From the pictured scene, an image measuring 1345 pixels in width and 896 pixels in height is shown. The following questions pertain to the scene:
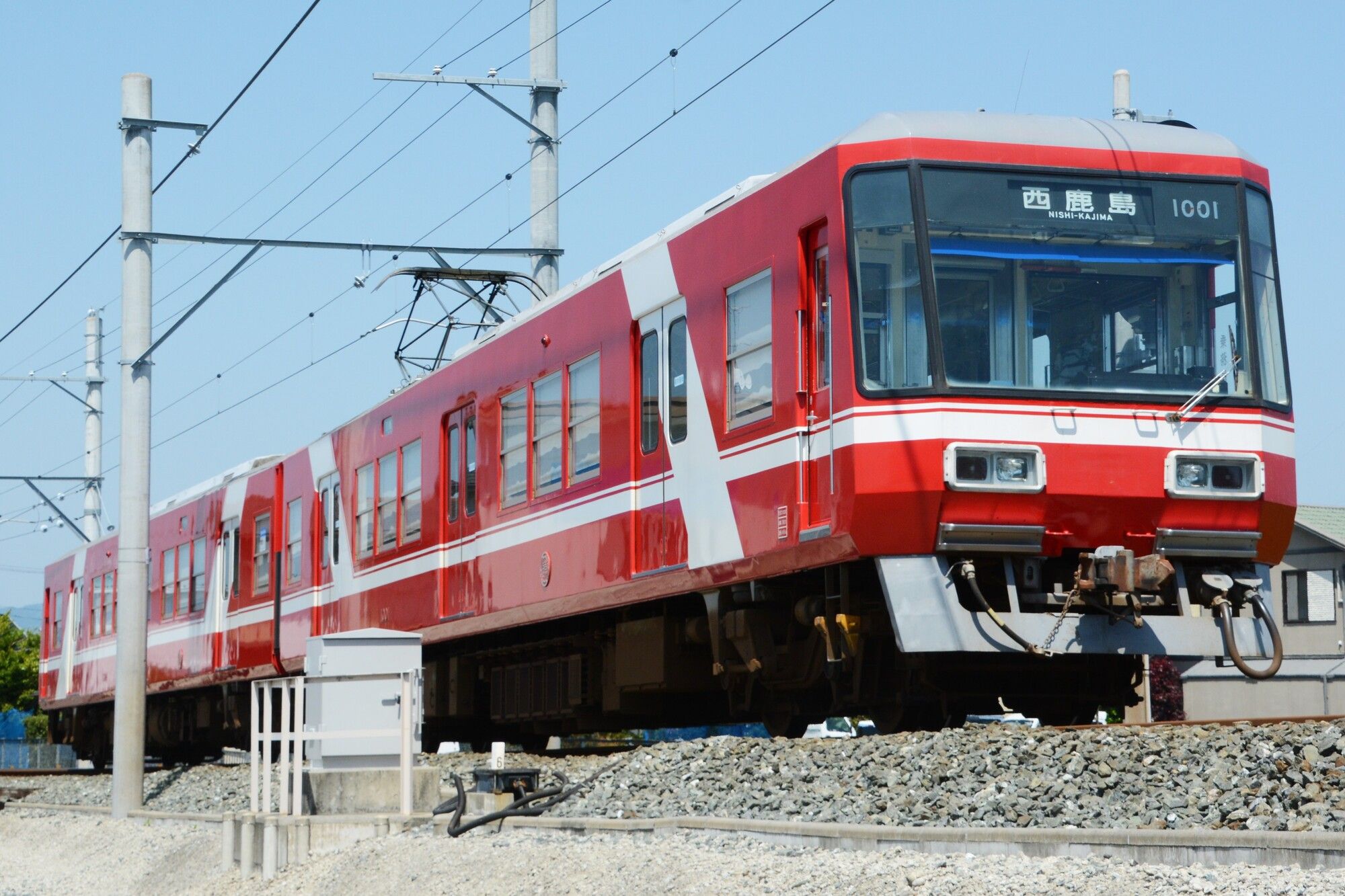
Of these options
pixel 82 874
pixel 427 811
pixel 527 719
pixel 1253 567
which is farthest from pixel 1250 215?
pixel 82 874

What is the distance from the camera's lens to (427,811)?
11.2 meters

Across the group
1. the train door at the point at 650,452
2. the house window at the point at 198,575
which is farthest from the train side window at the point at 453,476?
the house window at the point at 198,575

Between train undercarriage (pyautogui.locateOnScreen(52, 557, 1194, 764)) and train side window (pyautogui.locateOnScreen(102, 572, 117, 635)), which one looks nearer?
train undercarriage (pyautogui.locateOnScreen(52, 557, 1194, 764))

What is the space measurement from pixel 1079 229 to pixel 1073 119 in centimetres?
81

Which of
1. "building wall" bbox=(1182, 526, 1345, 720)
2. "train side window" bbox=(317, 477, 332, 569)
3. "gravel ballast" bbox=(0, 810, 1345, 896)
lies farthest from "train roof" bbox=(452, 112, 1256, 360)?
"building wall" bbox=(1182, 526, 1345, 720)

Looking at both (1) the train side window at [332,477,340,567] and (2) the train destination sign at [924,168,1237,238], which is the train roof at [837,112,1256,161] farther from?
(1) the train side window at [332,477,340,567]

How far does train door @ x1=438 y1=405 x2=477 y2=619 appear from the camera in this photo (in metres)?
15.6

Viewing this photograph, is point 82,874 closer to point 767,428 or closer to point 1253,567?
point 767,428

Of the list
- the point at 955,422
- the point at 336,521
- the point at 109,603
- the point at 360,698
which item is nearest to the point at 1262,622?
the point at 955,422

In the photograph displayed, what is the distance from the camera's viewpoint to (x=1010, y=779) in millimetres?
8047

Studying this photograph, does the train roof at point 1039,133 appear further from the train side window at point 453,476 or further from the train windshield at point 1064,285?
the train side window at point 453,476

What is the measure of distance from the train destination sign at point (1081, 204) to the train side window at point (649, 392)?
2756 mm

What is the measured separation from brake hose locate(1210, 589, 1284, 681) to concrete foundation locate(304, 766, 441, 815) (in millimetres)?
4644

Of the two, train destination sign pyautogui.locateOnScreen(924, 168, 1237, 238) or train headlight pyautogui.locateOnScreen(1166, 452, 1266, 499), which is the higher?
train destination sign pyautogui.locateOnScreen(924, 168, 1237, 238)
